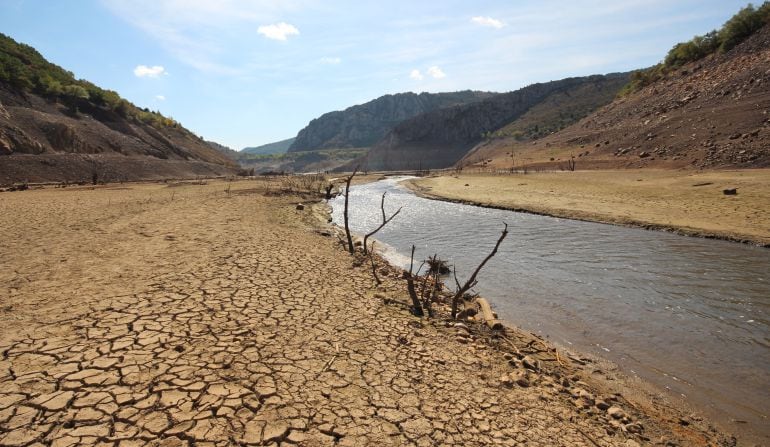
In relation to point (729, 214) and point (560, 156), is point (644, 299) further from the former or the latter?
point (560, 156)

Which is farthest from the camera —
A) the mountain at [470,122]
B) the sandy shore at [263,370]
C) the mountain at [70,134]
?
the mountain at [470,122]

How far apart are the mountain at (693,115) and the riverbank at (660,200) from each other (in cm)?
403

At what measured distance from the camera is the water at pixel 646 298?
6.32m

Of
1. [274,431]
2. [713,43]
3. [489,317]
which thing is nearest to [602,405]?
[489,317]

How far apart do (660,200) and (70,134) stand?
2196 inches

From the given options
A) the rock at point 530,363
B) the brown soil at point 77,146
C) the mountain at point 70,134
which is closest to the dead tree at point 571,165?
the rock at point 530,363

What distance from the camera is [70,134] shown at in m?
42.7

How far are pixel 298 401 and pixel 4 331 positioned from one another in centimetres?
508

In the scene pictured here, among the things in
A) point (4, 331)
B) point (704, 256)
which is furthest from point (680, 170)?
point (4, 331)

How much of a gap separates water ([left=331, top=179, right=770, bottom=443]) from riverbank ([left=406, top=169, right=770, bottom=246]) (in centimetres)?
135

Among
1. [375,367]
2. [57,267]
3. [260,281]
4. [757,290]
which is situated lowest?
[757,290]

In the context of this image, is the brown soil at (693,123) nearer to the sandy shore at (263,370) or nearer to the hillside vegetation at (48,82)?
the sandy shore at (263,370)

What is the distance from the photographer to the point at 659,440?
4801mm

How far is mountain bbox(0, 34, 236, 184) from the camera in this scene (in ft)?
119
